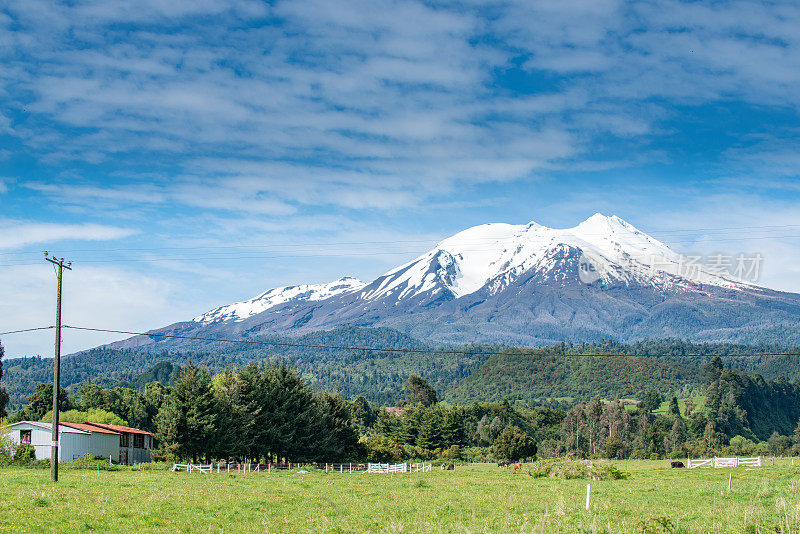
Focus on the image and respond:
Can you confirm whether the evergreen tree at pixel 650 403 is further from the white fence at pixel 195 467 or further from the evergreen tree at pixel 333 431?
the white fence at pixel 195 467

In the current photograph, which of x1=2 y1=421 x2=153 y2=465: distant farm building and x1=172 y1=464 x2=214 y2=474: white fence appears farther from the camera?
x1=2 y1=421 x2=153 y2=465: distant farm building

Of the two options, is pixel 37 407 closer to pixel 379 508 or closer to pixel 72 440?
pixel 72 440

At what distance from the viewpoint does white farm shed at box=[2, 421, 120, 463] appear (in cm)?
6184

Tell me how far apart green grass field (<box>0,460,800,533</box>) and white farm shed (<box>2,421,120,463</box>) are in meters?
34.3

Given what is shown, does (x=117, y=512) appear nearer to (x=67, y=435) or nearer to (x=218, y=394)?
(x=218, y=394)

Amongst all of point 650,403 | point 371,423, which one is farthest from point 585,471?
point 650,403

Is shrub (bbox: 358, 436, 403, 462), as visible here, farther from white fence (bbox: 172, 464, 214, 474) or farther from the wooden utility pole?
the wooden utility pole

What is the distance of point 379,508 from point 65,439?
1869 inches

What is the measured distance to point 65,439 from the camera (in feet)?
203

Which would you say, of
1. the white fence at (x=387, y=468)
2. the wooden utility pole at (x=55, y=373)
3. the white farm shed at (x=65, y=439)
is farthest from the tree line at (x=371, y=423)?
the wooden utility pole at (x=55, y=373)

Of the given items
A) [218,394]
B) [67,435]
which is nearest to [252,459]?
[218,394]

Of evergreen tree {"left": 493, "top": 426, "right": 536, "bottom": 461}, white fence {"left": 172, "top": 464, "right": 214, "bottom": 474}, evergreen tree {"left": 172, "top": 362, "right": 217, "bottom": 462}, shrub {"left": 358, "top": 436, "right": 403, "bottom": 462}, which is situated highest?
evergreen tree {"left": 172, "top": 362, "right": 217, "bottom": 462}

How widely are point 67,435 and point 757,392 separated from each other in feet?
619

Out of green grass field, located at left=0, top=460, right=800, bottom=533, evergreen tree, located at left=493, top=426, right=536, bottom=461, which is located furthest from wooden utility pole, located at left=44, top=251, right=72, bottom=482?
evergreen tree, located at left=493, top=426, right=536, bottom=461
